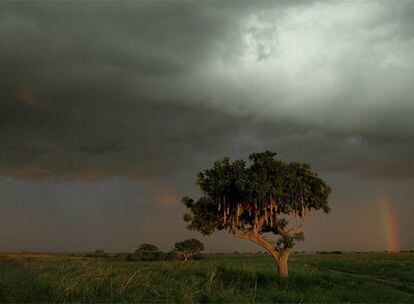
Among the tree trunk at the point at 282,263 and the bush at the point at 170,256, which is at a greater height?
the bush at the point at 170,256

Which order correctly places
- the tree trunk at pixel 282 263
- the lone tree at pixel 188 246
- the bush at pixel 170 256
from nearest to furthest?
the tree trunk at pixel 282 263, the lone tree at pixel 188 246, the bush at pixel 170 256

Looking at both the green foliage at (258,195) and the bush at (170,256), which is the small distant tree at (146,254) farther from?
the green foliage at (258,195)

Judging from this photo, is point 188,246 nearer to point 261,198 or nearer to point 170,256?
point 170,256

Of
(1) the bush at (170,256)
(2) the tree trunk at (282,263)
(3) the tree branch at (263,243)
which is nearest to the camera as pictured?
(2) the tree trunk at (282,263)

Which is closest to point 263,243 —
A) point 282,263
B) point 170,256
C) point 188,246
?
point 282,263

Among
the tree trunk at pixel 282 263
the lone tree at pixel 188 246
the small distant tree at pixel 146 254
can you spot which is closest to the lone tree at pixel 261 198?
the tree trunk at pixel 282 263

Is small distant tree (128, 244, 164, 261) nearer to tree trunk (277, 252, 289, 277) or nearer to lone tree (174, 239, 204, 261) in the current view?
lone tree (174, 239, 204, 261)

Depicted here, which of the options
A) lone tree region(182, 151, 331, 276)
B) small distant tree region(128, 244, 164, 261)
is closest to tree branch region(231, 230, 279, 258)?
lone tree region(182, 151, 331, 276)

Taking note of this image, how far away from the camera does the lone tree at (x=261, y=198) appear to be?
3288 cm

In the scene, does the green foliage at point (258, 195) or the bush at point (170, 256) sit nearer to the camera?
the green foliage at point (258, 195)

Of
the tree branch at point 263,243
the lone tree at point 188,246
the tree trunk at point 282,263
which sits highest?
the lone tree at point 188,246

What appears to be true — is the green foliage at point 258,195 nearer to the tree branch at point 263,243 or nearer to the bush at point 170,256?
the tree branch at point 263,243

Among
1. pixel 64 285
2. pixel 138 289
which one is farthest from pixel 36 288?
pixel 138 289

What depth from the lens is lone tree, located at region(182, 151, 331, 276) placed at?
32875mm
